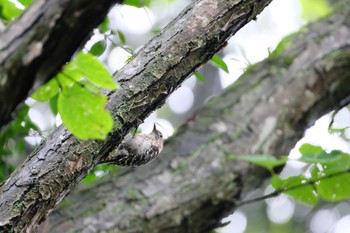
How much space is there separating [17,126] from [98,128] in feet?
2.48

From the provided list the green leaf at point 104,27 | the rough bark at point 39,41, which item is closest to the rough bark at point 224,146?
the green leaf at point 104,27

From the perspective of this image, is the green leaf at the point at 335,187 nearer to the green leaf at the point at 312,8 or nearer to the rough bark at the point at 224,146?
the rough bark at the point at 224,146

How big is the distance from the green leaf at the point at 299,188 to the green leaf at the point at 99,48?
0.45 m

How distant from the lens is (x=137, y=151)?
1.03 meters

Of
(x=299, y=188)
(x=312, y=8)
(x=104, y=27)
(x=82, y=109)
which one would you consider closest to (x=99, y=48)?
(x=104, y=27)

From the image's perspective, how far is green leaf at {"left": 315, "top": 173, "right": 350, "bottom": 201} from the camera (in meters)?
0.81

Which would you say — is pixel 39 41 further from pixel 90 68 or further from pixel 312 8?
pixel 312 8

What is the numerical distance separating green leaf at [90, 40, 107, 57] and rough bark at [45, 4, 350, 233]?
225 mm

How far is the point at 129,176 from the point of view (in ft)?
3.43

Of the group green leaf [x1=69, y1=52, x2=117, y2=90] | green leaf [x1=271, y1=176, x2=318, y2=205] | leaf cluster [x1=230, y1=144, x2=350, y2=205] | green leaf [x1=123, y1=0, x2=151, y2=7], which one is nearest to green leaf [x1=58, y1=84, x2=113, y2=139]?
green leaf [x1=69, y1=52, x2=117, y2=90]

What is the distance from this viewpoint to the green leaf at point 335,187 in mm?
807

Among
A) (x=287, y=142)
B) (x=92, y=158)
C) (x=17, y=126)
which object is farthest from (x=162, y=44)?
(x=17, y=126)

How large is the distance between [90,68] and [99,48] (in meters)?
0.63

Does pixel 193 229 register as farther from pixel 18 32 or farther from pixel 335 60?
pixel 18 32
